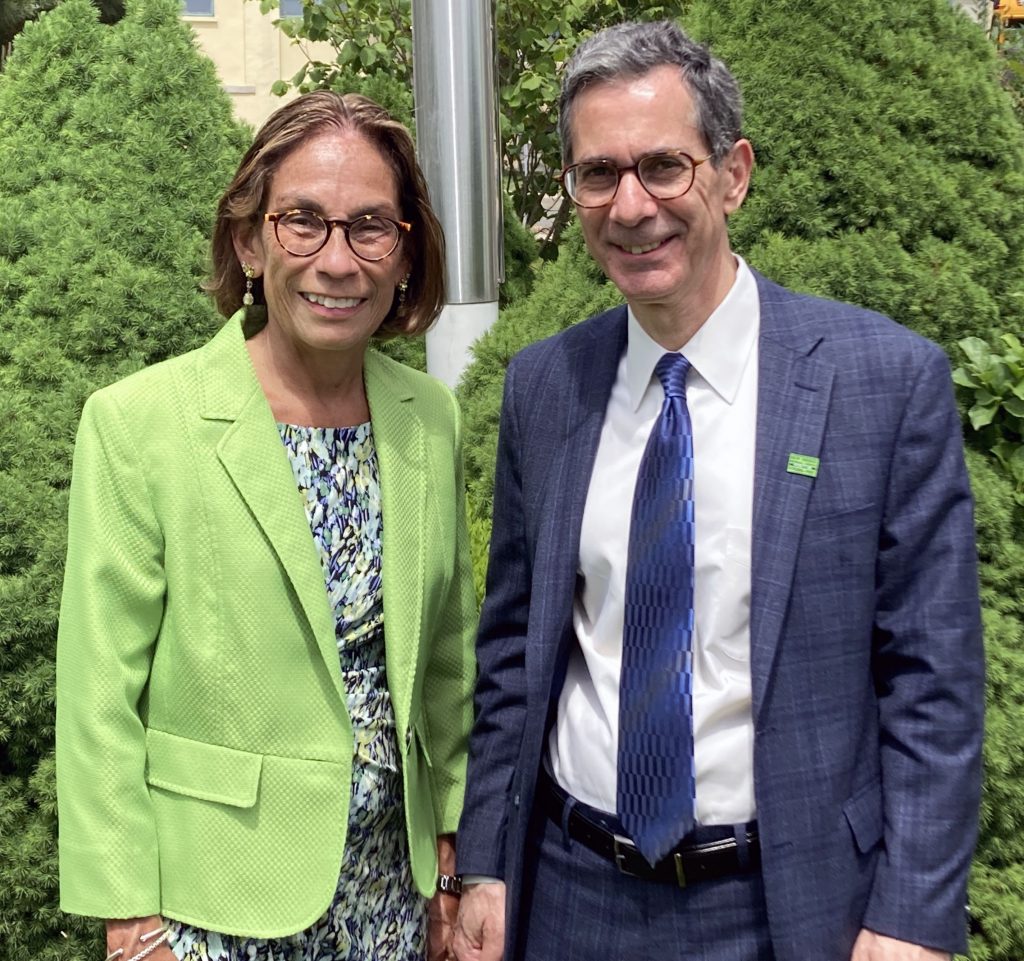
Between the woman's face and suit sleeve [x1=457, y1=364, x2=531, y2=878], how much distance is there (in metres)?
0.40

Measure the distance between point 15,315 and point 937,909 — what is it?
317 centimetres

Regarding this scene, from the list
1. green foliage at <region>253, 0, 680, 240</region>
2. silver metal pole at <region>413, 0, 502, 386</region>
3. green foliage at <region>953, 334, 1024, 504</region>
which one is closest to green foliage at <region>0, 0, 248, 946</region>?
silver metal pole at <region>413, 0, 502, 386</region>

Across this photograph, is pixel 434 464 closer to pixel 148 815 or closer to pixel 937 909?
pixel 148 815

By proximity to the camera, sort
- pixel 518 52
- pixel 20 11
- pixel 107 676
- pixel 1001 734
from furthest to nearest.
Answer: pixel 20 11 → pixel 518 52 → pixel 1001 734 → pixel 107 676

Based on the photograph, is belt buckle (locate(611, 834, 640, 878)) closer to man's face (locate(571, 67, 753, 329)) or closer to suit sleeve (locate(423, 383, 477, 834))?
suit sleeve (locate(423, 383, 477, 834))

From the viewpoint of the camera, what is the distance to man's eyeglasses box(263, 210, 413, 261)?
2.14 m

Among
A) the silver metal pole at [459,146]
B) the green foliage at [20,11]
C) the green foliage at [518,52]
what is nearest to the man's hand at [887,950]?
the silver metal pole at [459,146]

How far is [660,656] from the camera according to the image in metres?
1.96

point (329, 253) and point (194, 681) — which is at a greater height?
point (329, 253)

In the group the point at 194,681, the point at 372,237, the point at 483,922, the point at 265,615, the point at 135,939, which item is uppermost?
the point at 372,237

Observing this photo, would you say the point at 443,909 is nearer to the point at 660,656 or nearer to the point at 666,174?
the point at 660,656

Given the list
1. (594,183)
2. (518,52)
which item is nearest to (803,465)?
(594,183)

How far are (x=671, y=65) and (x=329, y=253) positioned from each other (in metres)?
0.69

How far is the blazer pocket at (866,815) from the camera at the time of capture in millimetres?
1940
